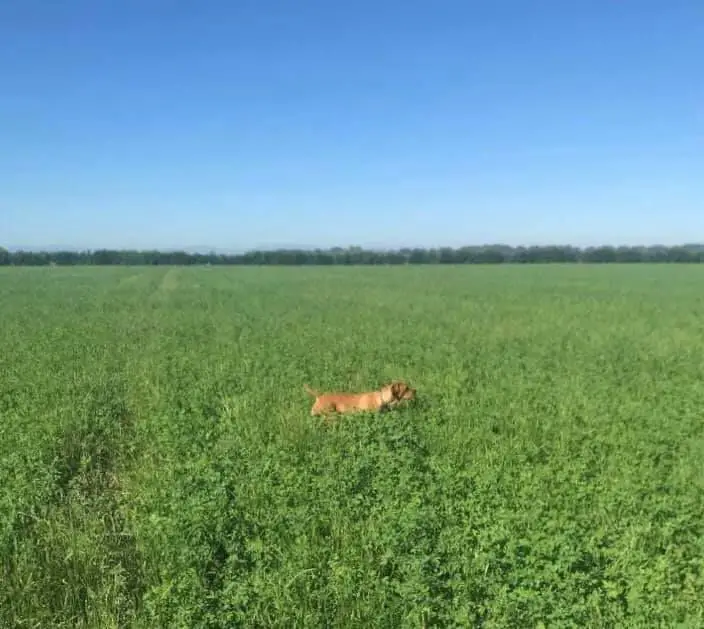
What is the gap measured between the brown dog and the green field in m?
0.21

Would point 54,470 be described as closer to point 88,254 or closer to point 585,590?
point 585,590

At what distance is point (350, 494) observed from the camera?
5.71 meters

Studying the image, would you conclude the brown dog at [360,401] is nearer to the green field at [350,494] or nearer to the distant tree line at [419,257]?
the green field at [350,494]

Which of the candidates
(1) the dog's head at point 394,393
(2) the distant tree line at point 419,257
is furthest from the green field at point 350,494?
(2) the distant tree line at point 419,257

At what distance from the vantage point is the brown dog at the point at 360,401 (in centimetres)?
864

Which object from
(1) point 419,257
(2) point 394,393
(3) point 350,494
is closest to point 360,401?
(2) point 394,393

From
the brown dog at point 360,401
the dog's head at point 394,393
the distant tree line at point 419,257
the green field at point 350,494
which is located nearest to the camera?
the green field at point 350,494

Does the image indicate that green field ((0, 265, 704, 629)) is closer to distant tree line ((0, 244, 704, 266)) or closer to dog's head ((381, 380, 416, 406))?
dog's head ((381, 380, 416, 406))

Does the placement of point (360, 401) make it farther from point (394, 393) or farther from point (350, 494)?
point (350, 494)

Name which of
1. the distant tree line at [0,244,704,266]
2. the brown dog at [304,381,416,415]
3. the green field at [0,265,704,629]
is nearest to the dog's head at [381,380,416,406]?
the brown dog at [304,381,416,415]

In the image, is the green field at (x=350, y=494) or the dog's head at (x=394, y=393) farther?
the dog's head at (x=394, y=393)

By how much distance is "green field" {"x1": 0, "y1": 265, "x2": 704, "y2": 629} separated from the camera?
4.17 meters

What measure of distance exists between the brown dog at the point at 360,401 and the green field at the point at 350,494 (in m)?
0.21

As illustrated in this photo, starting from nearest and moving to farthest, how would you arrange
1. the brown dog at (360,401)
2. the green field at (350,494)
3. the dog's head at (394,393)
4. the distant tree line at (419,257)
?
the green field at (350,494) → the brown dog at (360,401) → the dog's head at (394,393) → the distant tree line at (419,257)
